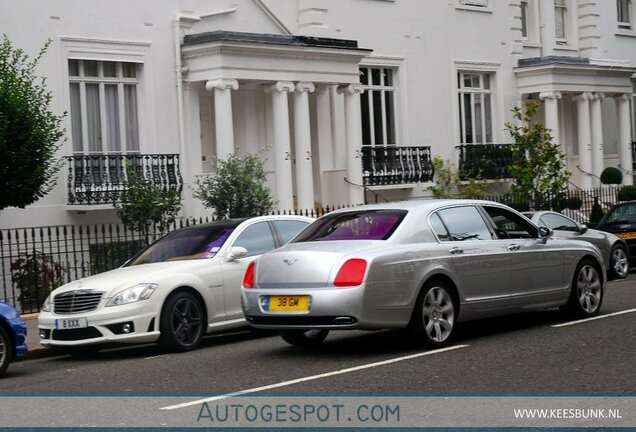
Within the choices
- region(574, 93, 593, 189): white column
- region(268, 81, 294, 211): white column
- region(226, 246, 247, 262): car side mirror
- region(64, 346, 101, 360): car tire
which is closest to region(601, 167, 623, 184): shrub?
region(574, 93, 593, 189): white column

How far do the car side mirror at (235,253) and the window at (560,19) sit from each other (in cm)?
2525

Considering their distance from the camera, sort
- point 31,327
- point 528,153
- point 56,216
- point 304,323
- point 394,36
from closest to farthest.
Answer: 1. point 304,323
2. point 31,327
3. point 56,216
4. point 528,153
5. point 394,36

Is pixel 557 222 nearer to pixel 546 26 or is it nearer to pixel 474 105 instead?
pixel 474 105

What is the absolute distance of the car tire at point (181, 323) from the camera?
13211mm

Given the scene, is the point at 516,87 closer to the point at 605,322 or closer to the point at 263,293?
the point at 605,322

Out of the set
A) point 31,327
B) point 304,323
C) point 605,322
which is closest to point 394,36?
point 31,327

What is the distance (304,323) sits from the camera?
11516mm

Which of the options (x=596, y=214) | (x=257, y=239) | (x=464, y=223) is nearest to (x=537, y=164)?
(x=596, y=214)

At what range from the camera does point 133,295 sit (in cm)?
1312

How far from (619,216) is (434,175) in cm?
751

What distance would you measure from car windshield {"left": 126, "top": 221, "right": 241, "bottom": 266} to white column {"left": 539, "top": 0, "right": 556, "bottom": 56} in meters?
23.2

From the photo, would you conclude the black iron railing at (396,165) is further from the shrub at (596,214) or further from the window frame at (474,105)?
the shrub at (596,214)

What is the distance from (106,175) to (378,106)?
963 cm

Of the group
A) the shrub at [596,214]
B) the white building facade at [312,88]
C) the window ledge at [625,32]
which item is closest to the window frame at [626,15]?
the window ledge at [625,32]
